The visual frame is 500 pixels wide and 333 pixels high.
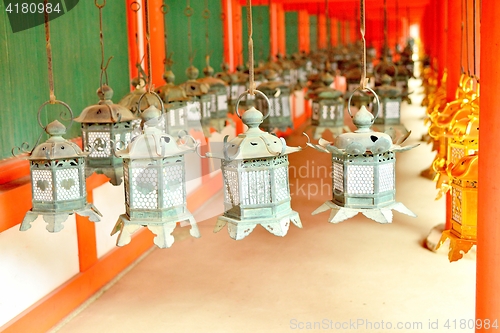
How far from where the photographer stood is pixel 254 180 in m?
2.47

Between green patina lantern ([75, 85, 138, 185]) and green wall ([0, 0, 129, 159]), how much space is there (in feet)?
2.95

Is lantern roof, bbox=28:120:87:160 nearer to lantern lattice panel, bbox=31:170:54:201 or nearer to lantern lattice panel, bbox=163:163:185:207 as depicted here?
lantern lattice panel, bbox=31:170:54:201

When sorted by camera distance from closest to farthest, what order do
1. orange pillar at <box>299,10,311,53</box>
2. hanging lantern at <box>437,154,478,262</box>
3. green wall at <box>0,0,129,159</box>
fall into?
hanging lantern at <box>437,154,478,262</box> < green wall at <box>0,0,129,159</box> < orange pillar at <box>299,10,311,53</box>

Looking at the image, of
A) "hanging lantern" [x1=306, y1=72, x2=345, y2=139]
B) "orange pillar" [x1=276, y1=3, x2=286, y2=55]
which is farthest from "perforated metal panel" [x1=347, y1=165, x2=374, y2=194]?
"orange pillar" [x1=276, y1=3, x2=286, y2=55]

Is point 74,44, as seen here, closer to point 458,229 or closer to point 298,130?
point 458,229

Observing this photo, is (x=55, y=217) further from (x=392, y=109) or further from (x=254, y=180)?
(x=392, y=109)

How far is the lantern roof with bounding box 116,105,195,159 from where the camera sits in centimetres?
247

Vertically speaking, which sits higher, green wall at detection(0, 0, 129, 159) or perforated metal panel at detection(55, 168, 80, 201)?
green wall at detection(0, 0, 129, 159)

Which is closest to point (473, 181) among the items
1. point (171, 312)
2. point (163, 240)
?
point (163, 240)

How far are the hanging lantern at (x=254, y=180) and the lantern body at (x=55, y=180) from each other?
2.14ft

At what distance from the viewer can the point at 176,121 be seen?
406 centimetres

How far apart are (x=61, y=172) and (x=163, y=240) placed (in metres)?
0.60

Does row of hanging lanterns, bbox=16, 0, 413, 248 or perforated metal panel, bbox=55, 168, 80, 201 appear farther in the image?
perforated metal panel, bbox=55, 168, 80, 201

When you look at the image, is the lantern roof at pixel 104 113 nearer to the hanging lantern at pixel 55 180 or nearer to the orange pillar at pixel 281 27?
the hanging lantern at pixel 55 180
